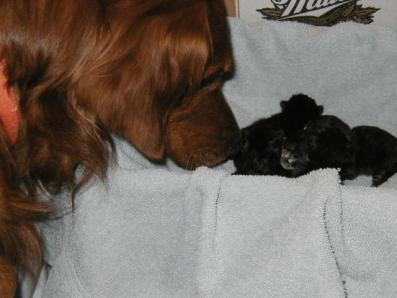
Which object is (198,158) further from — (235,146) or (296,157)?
(296,157)

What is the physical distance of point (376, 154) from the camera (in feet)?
4.73

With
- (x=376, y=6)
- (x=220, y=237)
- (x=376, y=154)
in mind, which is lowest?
(x=376, y=154)

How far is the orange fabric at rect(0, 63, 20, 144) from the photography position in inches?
39.4

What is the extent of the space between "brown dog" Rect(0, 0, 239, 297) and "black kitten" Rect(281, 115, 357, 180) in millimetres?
374

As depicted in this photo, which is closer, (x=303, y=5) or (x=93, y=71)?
(x=93, y=71)

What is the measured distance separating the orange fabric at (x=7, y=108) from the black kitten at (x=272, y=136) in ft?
1.98

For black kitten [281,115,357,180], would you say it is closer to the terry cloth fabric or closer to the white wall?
the terry cloth fabric

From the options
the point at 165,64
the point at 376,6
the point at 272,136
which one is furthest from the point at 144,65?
the point at 376,6

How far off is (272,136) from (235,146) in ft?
0.34

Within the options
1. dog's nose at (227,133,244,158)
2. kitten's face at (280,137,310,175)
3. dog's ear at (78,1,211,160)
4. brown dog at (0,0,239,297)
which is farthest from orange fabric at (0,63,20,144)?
kitten's face at (280,137,310,175)

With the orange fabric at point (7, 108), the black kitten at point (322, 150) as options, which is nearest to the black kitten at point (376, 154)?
the black kitten at point (322, 150)

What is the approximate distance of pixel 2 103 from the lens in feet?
3.33

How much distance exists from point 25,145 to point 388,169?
34.0 inches

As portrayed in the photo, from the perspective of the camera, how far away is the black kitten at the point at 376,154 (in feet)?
4.69
